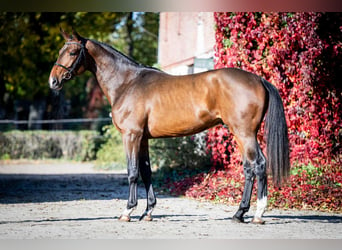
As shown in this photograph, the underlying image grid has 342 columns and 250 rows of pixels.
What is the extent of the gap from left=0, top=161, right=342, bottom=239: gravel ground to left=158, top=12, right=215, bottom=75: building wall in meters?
4.24

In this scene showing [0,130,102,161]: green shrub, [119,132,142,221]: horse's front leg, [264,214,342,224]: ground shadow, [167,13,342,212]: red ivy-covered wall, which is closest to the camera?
[119,132,142,221]: horse's front leg

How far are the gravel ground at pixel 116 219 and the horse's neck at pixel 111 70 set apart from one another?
179cm

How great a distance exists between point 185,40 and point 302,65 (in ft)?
26.5

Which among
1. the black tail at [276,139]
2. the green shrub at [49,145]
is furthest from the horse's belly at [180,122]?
the green shrub at [49,145]

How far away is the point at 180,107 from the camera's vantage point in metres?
6.34

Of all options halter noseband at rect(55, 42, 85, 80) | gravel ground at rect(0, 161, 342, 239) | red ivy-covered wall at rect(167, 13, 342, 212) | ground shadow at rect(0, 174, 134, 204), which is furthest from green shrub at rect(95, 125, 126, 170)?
halter noseband at rect(55, 42, 85, 80)

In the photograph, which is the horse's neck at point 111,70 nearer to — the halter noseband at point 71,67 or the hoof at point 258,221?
the halter noseband at point 71,67

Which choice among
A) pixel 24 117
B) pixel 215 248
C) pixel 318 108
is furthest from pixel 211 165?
pixel 24 117

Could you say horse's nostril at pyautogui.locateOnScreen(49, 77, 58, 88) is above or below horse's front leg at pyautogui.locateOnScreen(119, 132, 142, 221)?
above

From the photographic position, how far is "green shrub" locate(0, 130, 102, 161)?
17219 mm

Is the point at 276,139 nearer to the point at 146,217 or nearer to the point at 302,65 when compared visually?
the point at 146,217

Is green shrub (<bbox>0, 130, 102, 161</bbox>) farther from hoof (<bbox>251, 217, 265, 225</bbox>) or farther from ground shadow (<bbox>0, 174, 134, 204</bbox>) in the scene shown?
hoof (<bbox>251, 217, 265, 225</bbox>)

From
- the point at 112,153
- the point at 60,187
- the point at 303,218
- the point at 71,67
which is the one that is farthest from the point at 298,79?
the point at 112,153

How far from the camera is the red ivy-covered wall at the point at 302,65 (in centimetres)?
871
